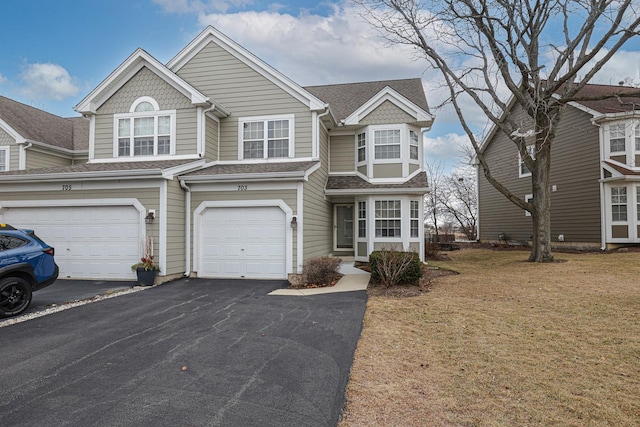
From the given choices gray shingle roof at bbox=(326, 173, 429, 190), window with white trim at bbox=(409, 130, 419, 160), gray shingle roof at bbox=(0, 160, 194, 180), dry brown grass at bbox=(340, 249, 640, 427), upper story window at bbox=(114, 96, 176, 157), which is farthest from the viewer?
window with white trim at bbox=(409, 130, 419, 160)

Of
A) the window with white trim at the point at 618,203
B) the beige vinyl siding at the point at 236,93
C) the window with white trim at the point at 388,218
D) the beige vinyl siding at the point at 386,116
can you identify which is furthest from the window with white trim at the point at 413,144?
the window with white trim at the point at 618,203

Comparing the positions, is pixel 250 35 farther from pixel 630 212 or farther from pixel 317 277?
pixel 630 212

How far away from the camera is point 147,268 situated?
32.7ft

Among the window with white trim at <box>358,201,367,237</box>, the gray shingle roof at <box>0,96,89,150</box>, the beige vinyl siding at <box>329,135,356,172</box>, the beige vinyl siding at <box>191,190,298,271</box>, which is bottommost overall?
the window with white trim at <box>358,201,367,237</box>

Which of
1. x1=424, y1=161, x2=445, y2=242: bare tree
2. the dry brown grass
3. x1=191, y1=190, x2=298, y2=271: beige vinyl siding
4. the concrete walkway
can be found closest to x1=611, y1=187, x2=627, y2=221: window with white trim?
the dry brown grass

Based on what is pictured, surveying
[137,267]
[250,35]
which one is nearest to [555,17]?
[250,35]

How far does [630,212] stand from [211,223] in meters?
17.7

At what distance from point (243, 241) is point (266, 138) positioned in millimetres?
4131

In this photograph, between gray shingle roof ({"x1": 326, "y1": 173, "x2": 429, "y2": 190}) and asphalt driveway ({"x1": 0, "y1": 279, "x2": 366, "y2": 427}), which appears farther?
gray shingle roof ({"x1": 326, "y1": 173, "x2": 429, "y2": 190})

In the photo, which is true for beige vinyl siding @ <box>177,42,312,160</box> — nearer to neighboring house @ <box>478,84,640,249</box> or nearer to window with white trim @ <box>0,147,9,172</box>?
window with white trim @ <box>0,147,9,172</box>

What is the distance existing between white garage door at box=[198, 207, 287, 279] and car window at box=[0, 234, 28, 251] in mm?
4759

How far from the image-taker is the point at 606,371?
4.27 meters

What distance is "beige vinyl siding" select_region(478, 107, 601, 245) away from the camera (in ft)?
55.5

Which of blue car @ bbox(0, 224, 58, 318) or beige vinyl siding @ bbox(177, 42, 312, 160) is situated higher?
beige vinyl siding @ bbox(177, 42, 312, 160)
